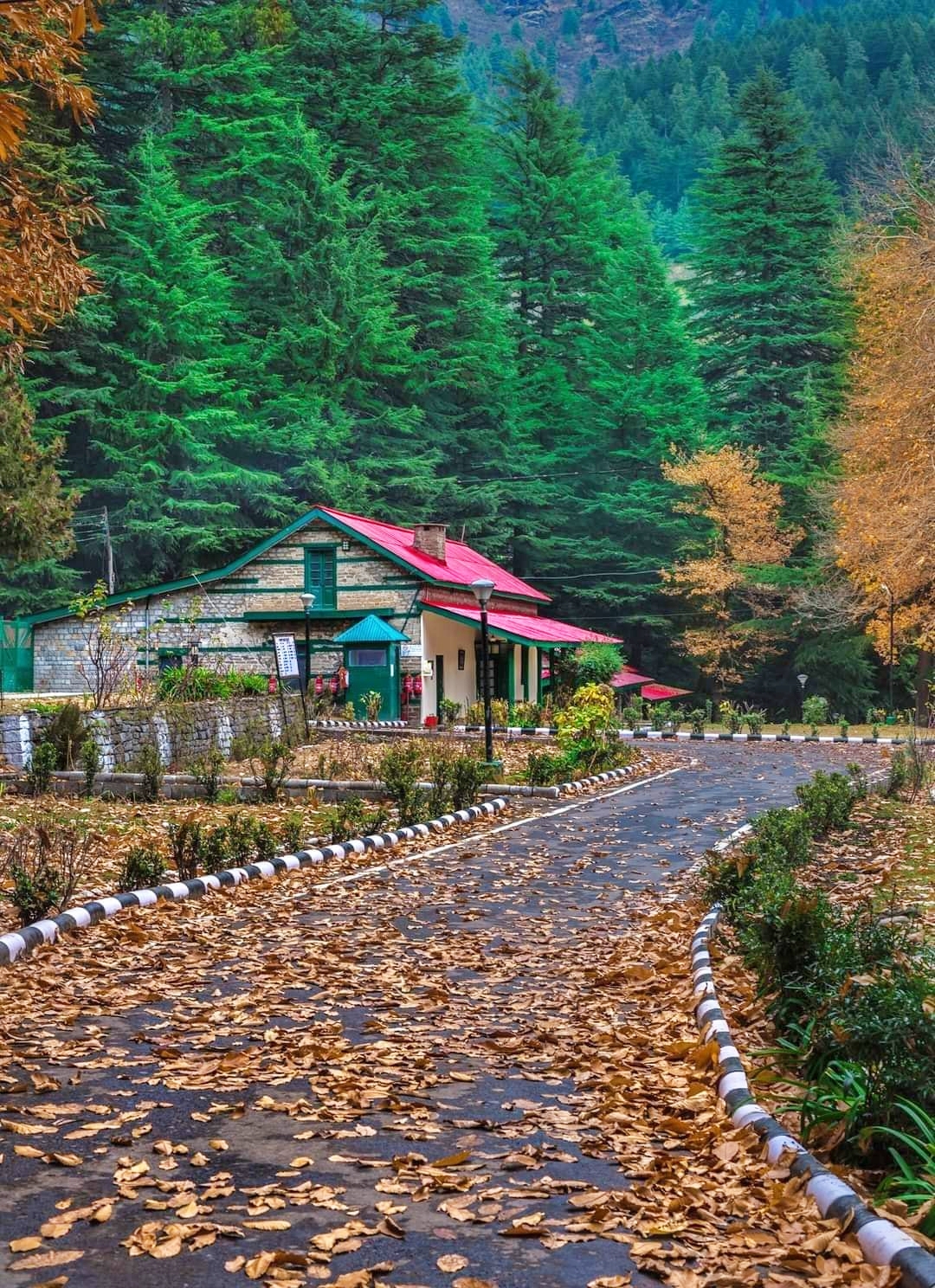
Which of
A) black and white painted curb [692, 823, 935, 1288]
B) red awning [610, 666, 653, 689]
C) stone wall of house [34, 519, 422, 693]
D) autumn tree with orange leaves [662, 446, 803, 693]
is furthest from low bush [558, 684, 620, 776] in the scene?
autumn tree with orange leaves [662, 446, 803, 693]

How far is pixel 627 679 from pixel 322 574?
14522mm

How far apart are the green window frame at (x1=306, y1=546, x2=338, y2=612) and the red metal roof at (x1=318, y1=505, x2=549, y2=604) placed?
3.52 feet

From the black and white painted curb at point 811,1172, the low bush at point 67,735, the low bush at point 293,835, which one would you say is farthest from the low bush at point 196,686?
the black and white painted curb at point 811,1172

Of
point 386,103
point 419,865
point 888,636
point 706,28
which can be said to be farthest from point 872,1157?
point 706,28

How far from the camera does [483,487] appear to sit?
49656mm

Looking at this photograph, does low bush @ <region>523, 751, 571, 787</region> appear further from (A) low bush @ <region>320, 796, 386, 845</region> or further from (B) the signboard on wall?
(B) the signboard on wall

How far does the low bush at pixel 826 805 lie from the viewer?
14.3 m

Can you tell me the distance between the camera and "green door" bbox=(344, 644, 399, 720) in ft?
111

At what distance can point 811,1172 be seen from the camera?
4547 millimetres

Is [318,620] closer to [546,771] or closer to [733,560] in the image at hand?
[546,771]

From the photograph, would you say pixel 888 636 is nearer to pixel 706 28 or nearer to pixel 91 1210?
pixel 91 1210

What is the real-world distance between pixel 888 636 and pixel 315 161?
2595 centimetres

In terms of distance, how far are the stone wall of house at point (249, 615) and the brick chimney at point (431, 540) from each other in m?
3.06

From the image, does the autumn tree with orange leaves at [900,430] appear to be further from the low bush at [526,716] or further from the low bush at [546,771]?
the low bush at [526,716]
